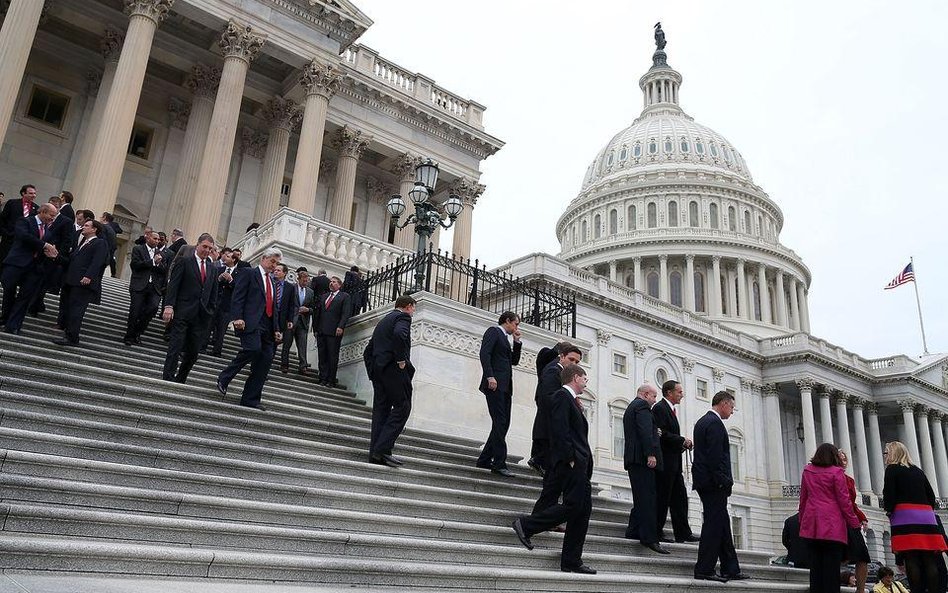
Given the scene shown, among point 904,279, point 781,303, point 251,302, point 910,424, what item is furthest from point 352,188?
point 781,303

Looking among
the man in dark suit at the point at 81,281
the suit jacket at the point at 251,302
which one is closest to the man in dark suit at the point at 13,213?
the man in dark suit at the point at 81,281

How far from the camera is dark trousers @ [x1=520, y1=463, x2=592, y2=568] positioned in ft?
22.8

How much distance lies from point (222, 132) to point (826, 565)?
21007 mm

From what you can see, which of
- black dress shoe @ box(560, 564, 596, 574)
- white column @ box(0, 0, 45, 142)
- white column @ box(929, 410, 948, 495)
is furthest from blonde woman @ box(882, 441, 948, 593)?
white column @ box(929, 410, 948, 495)

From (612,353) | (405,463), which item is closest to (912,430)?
(612,353)

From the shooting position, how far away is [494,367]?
9875 millimetres

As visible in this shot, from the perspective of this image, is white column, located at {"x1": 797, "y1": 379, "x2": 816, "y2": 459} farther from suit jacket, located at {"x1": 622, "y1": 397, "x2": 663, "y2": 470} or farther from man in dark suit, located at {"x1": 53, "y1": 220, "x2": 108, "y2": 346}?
man in dark suit, located at {"x1": 53, "y1": 220, "x2": 108, "y2": 346}

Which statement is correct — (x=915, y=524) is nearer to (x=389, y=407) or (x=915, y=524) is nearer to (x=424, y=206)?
(x=389, y=407)

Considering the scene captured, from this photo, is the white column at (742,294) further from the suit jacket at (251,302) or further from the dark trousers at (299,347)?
the suit jacket at (251,302)

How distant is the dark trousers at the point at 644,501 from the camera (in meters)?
8.48

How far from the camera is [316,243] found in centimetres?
1870

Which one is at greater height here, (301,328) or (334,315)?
(334,315)

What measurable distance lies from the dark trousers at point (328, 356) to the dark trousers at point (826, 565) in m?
8.50

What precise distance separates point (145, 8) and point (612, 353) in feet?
100
